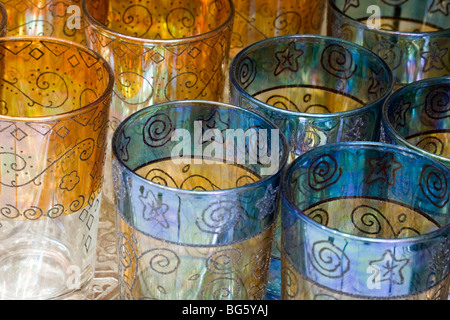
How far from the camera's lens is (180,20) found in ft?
3.16

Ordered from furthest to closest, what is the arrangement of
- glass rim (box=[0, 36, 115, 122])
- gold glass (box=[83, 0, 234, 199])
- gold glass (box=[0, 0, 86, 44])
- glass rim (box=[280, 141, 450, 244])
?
gold glass (box=[0, 0, 86, 44]), gold glass (box=[83, 0, 234, 199]), glass rim (box=[0, 36, 115, 122]), glass rim (box=[280, 141, 450, 244])

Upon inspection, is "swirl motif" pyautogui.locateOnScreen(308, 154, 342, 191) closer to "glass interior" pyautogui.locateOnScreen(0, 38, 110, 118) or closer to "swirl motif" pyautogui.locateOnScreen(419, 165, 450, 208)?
"swirl motif" pyautogui.locateOnScreen(419, 165, 450, 208)

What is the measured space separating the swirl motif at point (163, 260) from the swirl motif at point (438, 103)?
28 cm

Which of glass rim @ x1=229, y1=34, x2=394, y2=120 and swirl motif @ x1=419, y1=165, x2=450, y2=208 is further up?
glass rim @ x1=229, y1=34, x2=394, y2=120

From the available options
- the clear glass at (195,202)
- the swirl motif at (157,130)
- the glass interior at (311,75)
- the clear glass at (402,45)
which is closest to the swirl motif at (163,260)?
the clear glass at (195,202)

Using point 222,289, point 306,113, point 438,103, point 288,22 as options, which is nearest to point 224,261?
point 222,289

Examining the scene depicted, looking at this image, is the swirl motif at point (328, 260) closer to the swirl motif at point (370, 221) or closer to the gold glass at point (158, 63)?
the swirl motif at point (370, 221)

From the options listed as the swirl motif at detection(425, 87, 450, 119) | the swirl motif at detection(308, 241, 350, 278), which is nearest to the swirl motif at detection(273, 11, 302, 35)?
the swirl motif at detection(425, 87, 450, 119)

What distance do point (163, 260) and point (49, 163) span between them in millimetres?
131

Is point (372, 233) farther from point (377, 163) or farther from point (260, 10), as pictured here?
point (260, 10)

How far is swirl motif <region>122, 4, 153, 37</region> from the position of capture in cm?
95

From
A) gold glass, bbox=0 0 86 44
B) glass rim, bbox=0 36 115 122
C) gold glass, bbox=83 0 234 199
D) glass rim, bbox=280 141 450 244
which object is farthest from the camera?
gold glass, bbox=0 0 86 44

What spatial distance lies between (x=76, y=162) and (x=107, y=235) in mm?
124

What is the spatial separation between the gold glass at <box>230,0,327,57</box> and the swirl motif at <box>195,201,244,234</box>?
39 cm
